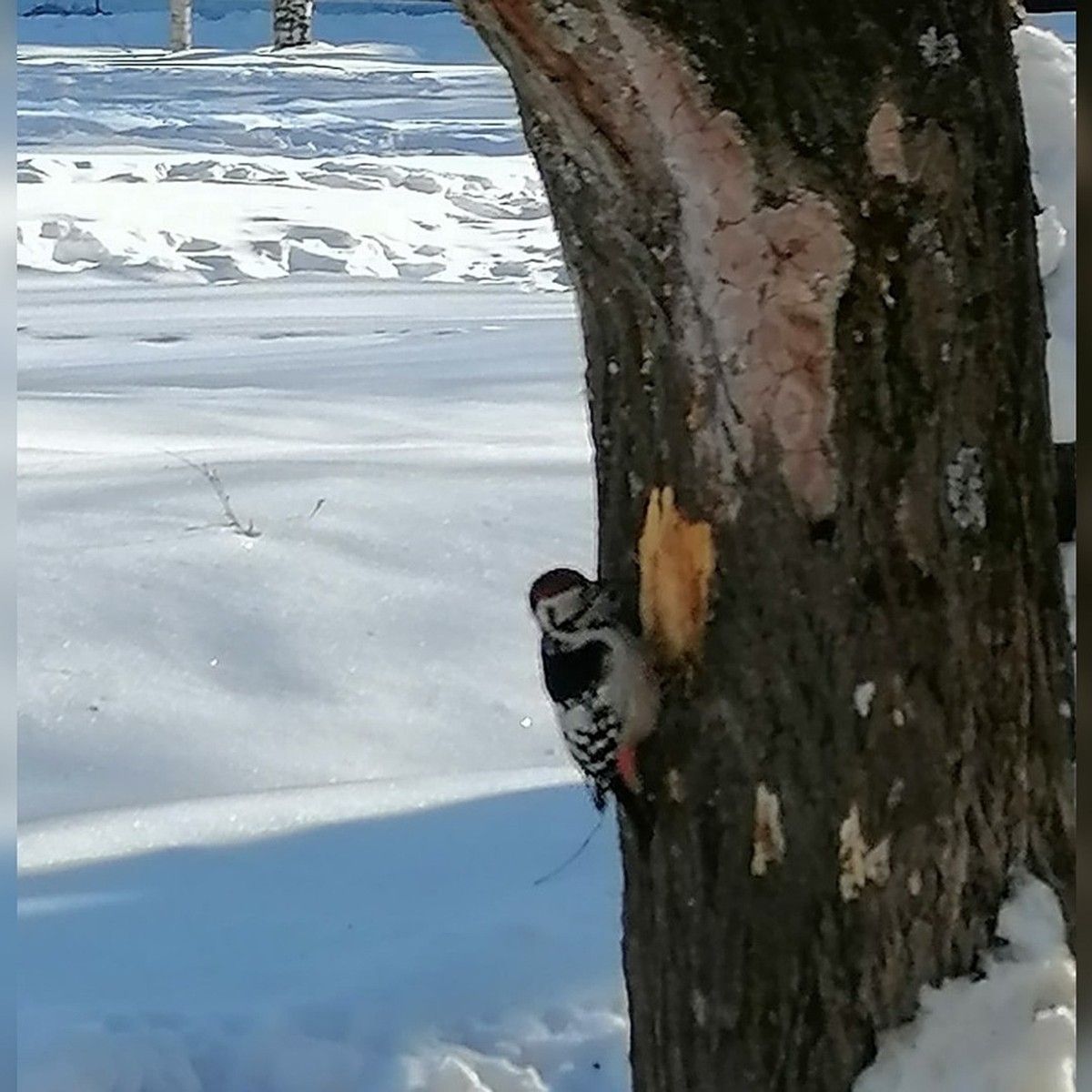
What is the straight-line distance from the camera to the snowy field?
253cm

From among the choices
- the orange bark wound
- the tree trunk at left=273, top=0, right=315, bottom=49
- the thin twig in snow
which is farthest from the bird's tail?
the tree trunk at left=273, top=0, right=315, bottom=49

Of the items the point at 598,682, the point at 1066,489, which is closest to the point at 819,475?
the point at 598,682

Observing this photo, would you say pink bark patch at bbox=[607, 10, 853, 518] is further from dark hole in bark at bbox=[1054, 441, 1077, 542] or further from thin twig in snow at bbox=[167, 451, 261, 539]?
thin twig in snow at bbox=[167, 451, 261, 539]

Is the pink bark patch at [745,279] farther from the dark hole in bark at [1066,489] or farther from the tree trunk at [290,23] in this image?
the tree trunk at [290,23]

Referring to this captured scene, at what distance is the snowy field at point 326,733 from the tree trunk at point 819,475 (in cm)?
12

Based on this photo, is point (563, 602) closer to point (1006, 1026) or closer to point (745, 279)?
point (745, 279)

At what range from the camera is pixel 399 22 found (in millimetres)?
24359

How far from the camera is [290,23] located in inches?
760

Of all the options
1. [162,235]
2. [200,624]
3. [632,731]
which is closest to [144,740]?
[200,624]

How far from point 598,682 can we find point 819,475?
30 cm

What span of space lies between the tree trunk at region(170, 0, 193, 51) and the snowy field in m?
13.2

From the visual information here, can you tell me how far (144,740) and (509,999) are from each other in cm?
87

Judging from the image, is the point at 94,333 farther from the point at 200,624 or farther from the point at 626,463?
the point at 626,463

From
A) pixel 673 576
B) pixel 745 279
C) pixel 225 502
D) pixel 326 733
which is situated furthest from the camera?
pixel 225 502
